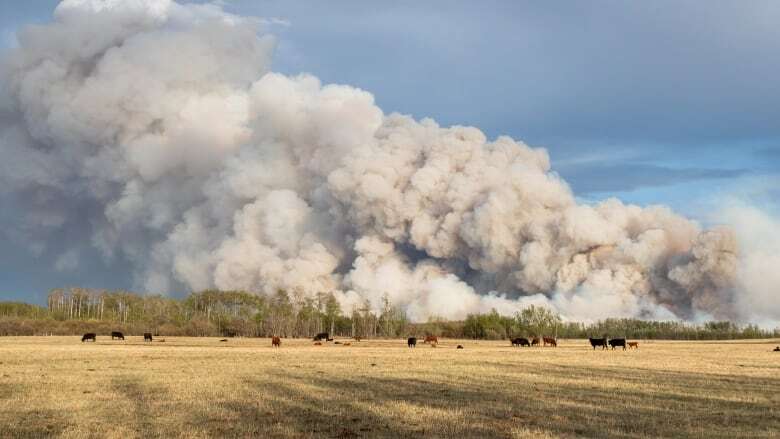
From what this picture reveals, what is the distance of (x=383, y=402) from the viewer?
2130 cm

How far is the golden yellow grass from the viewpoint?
16.5 m

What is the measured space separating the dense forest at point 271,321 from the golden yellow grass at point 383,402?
89219 millimetres

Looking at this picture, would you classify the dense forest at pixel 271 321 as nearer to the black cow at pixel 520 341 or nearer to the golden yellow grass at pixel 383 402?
the black cow at pixel 520 341

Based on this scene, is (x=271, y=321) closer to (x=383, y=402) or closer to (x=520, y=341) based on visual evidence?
(x=520, y=341)

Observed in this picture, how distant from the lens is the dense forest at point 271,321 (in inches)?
4808

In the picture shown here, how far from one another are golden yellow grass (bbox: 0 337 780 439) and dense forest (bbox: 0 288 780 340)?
89219mm

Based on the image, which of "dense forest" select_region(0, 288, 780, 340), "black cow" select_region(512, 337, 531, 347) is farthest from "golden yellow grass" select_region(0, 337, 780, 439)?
"dense forest" select_region(0, 288, 780, 340)

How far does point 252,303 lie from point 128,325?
2443cm

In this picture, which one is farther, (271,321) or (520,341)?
(271,321)

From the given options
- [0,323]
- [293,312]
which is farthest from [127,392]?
[293,312]

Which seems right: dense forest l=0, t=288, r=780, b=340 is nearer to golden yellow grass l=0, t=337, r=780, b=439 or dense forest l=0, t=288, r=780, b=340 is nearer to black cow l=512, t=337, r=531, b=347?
black cow l=512, t=337, r=531, b=347

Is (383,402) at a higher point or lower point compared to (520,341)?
higher

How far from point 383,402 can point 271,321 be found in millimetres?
107430

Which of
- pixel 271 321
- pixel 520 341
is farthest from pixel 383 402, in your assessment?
pixel 271 321
